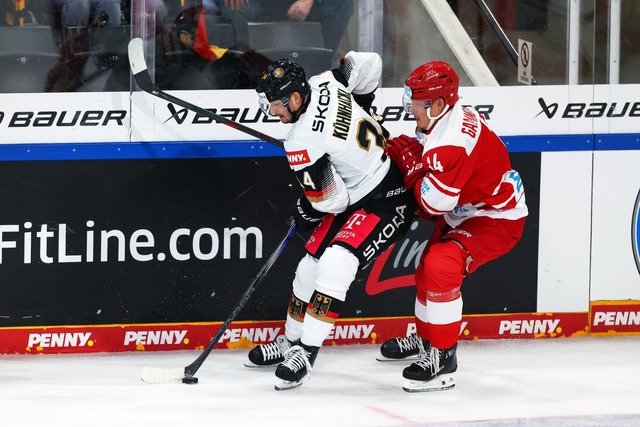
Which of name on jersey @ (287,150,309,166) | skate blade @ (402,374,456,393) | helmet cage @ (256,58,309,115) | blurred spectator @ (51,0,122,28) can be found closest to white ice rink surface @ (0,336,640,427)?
skate blade @ (402,374,456,393)

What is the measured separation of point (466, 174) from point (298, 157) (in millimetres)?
657

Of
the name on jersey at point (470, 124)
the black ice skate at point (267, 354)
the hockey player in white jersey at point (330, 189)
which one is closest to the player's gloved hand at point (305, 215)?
the hockey player in white jersey at point (330, 189)

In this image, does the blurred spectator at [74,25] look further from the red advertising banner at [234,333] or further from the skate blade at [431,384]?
the skate blade at [431,384]

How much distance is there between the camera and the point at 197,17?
5.34m

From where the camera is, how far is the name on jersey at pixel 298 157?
4691mm

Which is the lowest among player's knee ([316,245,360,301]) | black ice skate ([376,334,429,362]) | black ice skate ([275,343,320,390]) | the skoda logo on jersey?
black ice skate ([376,334,429,362])

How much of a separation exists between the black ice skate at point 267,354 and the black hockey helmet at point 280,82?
110cm

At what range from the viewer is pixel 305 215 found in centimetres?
493

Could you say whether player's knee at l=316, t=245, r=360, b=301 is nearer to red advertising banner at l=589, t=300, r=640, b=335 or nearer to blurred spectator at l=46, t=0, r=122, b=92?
blurred spectator at l=46, t=0, r=122, b=92

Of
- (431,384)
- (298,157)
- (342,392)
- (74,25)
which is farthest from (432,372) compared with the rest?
(74,25)

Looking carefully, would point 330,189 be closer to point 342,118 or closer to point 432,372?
point 342,118

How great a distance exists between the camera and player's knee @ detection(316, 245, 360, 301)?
4746 mm

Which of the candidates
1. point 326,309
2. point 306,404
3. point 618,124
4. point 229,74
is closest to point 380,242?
point 326,309

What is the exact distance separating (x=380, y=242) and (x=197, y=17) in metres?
1.34
